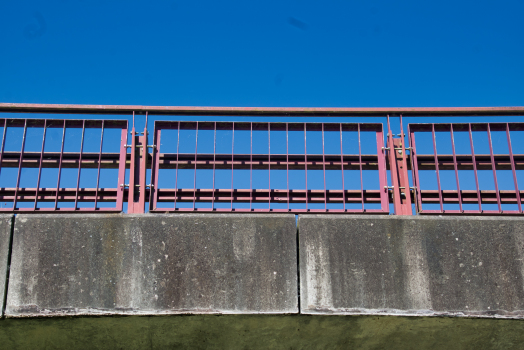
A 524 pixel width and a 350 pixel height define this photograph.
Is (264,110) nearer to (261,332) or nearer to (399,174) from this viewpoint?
(399,174)

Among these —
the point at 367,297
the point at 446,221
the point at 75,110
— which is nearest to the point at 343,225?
the point at 367,297

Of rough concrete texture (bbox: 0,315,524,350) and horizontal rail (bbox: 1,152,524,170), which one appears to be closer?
rough concrete texture (bbox: 0,315,524,350)

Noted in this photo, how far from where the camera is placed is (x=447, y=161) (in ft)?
14.5

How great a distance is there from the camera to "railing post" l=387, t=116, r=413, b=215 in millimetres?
3869

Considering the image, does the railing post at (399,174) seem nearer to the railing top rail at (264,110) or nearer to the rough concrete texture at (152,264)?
the railing top rail at (264,110)

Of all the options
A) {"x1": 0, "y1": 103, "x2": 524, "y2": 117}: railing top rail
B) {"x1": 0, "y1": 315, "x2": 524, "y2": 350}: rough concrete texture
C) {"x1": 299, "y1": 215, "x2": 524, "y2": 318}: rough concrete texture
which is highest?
{"x1": 0, "y1": 103, "x2": 524, "y2": 117}: railing top rail

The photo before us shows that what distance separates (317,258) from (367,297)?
455mm

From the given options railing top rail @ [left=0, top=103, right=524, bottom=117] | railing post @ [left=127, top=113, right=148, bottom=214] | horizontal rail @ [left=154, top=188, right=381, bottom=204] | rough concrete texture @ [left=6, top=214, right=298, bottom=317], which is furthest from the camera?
railing top rail @ [left=0, top=103, right=524, bottom=117]

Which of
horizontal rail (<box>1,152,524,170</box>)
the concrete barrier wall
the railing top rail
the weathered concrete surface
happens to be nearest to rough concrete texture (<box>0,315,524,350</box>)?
the concrete barrier wall

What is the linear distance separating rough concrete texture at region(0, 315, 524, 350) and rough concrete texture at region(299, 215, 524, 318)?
110 mm

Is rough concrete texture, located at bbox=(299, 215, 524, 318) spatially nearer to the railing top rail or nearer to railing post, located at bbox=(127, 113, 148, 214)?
the railing top rail

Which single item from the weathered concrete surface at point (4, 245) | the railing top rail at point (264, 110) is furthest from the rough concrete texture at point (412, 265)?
the weathered concrete surface at point (4, 245)

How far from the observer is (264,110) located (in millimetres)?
4230

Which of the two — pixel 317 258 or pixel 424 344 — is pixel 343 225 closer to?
pixel 317 258
